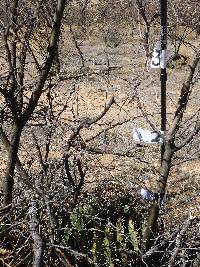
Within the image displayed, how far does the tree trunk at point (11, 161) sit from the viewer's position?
121 inches

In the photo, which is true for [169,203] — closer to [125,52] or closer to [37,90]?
[37,90]

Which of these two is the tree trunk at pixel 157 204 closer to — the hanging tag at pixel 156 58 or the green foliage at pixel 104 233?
the green foliage at pixel 104 233

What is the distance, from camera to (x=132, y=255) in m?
2.98

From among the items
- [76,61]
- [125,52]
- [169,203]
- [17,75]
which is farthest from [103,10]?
[17,75]

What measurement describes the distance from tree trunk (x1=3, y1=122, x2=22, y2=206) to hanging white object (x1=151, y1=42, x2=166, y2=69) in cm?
123

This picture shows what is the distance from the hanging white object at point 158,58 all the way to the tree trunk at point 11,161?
48.3 inches

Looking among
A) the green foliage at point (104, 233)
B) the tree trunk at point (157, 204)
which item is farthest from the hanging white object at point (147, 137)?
the green foliage at point (104, 233)

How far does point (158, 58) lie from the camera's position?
13.0 ft

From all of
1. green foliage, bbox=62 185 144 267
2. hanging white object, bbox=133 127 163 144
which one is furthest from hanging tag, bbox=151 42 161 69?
green foliage, bbox=62 185 144 267

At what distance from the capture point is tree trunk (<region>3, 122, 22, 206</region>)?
3.07 metres

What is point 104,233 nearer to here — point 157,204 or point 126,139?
point 157,204

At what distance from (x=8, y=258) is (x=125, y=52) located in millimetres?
11389

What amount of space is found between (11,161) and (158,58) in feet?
4.43

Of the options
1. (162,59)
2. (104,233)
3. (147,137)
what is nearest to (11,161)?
(104,233)
